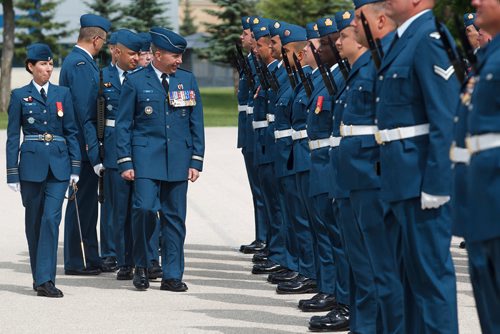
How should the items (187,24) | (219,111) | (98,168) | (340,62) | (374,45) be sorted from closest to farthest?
(374,45) < (340,62) < (98,168) < (219,111) < (187,24)

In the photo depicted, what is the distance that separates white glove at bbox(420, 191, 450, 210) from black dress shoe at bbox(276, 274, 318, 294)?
149 inches

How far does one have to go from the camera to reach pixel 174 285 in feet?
32.7

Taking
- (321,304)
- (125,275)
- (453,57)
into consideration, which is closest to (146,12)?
(125,275)

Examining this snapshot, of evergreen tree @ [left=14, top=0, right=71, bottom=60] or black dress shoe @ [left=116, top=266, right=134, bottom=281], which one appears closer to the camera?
black dress shoe @ [left=116, top=266, right=134, bottom=281]

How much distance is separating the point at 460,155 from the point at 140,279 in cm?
531

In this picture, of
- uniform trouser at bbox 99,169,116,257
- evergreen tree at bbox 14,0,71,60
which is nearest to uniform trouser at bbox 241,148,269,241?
uniform trouser at bbox 99,169,116,257

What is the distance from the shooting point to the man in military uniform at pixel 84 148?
36.4ft

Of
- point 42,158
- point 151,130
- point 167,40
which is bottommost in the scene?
point 42,158

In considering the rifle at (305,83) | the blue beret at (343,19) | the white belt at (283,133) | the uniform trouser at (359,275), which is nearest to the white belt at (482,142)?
the uniform trouser at (359,275)

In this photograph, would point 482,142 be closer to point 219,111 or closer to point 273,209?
point 273,209

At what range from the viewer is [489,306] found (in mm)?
4992

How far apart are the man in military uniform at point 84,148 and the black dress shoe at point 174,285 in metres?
1.32

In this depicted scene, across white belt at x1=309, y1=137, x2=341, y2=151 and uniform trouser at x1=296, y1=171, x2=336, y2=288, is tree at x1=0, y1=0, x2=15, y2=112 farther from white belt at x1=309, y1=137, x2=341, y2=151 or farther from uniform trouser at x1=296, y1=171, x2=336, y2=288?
white belt at x1=309, y1=137, x2=341, y2=151

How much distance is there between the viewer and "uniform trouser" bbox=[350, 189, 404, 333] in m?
6.50
